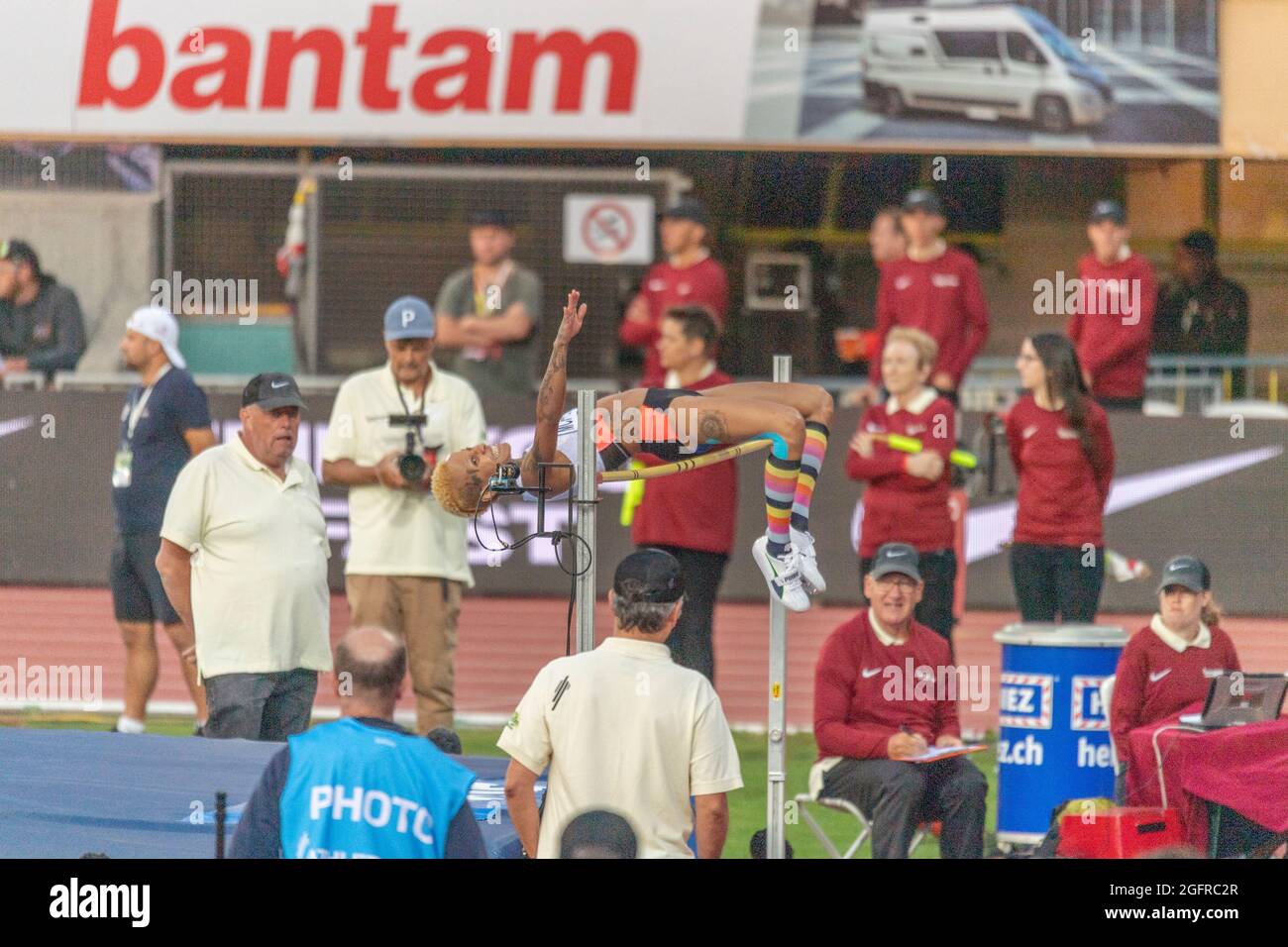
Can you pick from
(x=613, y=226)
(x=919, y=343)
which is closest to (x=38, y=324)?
(x=613, y=226)

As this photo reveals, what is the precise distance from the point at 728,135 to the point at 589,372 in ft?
5.92

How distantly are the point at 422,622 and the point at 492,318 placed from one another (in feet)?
10.9

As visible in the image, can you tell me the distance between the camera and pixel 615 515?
11.8 meters

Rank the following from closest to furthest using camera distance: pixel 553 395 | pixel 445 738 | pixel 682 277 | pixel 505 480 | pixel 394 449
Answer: pixel 445 738, pixel 505 480, pixel 553 395, pixel 394 449, pixel 682 277

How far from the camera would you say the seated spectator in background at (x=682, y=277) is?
11117 millimetres

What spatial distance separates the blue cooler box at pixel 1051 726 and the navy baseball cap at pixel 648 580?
2668 mm

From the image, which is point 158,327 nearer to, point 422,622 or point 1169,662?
point 422,622

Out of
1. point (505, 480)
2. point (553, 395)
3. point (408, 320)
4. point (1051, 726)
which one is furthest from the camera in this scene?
point (408, 320)

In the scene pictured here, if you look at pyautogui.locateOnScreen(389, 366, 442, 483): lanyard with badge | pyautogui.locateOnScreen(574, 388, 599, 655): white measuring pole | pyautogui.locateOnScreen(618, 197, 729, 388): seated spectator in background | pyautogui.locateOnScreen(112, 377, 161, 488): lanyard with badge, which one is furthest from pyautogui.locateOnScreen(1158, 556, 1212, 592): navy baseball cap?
pyautogui.locateOnScreen(112, 377, 161, 488): lanyard with badge

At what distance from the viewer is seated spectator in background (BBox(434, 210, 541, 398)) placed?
38.8 ft

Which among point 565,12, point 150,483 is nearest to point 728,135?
point 565,12

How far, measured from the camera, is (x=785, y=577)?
6.98 meters

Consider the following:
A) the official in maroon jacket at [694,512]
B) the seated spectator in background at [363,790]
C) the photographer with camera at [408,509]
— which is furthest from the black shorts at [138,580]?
the seated spectator in background at [363,790]

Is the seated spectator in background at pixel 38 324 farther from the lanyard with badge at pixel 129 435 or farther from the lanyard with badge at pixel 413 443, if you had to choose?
the lanyard with badge at pixel 413 443
